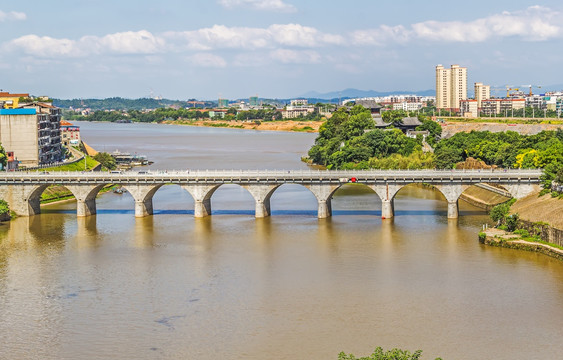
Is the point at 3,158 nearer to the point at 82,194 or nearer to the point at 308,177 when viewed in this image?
the point at 82,194

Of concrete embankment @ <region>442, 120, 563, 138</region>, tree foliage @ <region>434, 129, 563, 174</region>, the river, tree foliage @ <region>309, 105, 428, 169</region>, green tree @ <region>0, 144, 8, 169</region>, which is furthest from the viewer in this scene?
concrete embankment @ <region>442, 120, 563, 138</region>

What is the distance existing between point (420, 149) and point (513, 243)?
51.2 metres

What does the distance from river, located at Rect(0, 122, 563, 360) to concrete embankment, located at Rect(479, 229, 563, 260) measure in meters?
0.73

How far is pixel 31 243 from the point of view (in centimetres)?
5928

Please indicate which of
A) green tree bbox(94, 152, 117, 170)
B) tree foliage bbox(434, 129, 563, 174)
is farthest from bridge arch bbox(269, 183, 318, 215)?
green tree bbox(94, 152, 117, 170)

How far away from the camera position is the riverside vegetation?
273 feet

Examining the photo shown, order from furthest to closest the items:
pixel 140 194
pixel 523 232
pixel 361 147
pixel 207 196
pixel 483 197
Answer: pixel 361 147 < pixel 483 197 < pixel 140 194 < pixel 207 196 < pixel 523 232

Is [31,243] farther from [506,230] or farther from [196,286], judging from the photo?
[506,230]

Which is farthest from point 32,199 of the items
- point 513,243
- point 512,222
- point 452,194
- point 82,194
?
point 513,243

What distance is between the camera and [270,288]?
45.4 meters

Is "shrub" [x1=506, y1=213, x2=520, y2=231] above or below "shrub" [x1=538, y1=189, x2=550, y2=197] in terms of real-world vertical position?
below

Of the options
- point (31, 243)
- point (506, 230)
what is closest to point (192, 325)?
point (31, 243)

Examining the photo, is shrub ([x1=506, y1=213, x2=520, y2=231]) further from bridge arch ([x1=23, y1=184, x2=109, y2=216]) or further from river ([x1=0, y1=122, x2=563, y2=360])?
bridge arch ([x1=23, y1=184, x2=109, y2=216])

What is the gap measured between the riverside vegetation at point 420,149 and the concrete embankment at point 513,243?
52.1ft
